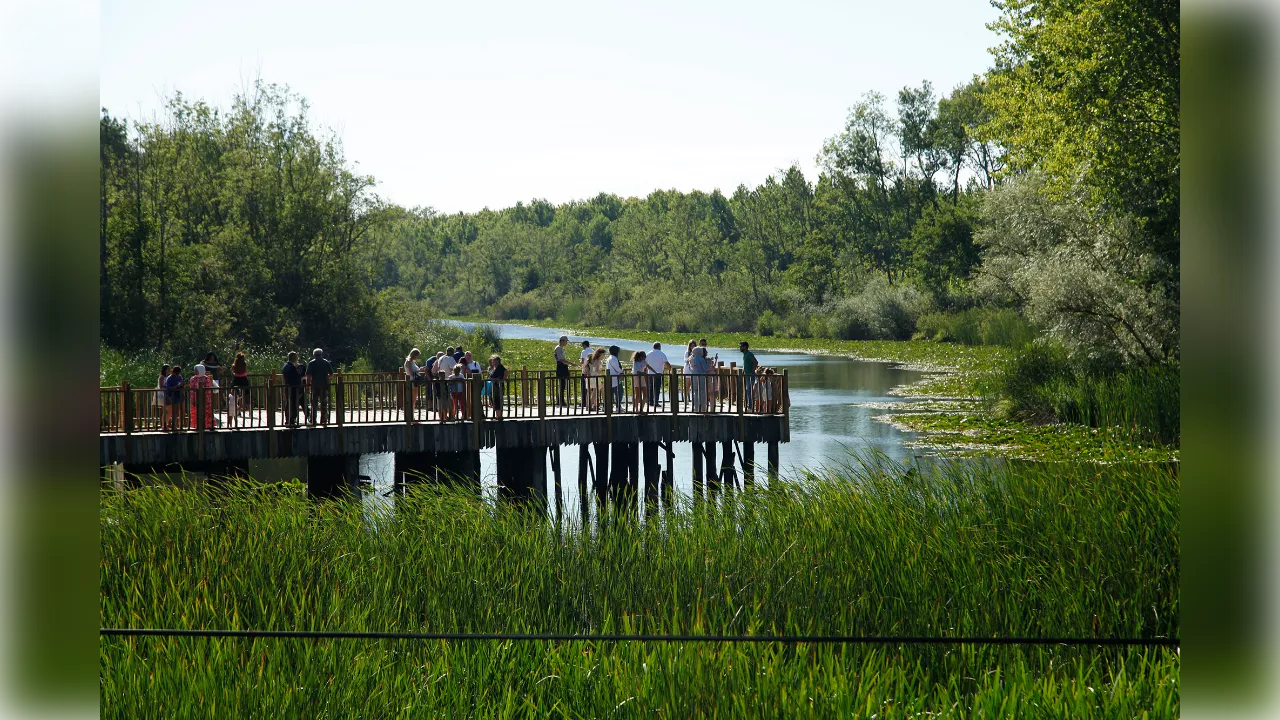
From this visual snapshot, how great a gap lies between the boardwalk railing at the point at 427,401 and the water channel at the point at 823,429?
1452mm

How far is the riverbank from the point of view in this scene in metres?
21.6

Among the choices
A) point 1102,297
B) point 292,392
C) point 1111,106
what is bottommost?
point 292,392

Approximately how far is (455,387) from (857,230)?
58995 mm

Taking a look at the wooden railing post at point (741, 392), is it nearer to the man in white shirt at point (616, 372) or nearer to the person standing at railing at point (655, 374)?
the person standing at railing at point (655, 374)

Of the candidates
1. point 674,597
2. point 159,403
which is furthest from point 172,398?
point 674,597

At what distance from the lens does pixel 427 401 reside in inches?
777

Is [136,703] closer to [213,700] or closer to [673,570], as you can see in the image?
[213,700]

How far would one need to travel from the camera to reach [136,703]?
249 inches

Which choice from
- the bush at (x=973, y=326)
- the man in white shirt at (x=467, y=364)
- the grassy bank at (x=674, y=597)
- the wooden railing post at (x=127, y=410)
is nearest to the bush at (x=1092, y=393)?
the grassy bank at (x=674, y=597)

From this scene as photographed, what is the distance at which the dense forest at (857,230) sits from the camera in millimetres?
22391

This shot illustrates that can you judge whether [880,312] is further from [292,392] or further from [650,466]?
[292,392]

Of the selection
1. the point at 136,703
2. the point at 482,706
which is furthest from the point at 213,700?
the point at 482,706

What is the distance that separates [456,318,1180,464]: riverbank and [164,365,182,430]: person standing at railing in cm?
1359
